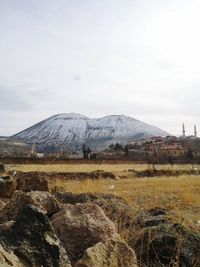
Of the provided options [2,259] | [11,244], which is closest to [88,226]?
[11,244]

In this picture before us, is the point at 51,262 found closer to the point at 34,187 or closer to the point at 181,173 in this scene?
the point at 34,187

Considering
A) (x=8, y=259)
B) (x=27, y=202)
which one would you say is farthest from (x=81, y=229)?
(x=8, y=259)

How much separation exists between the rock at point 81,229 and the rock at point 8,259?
1241 millimetres

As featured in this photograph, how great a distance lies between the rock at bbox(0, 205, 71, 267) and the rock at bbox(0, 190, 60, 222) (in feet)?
6.06

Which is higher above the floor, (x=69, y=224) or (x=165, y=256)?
(x=69, y=224)

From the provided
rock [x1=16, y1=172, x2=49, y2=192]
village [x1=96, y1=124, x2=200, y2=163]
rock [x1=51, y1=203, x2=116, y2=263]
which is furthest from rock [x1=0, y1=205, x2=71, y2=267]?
village [x1=96, y1=124, x2=200, y2=163]

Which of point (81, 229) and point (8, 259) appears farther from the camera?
point (81, 229)

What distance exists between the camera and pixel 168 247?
6.18 meters

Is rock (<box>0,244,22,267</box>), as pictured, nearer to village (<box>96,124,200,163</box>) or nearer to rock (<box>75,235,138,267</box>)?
rock (<box>75,235,138,267</box>)

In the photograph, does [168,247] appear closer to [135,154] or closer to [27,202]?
[27,202]

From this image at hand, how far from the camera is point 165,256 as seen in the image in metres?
6.14

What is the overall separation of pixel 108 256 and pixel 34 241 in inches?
28.8

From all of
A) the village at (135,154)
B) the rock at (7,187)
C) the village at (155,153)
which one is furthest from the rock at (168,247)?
the village at (155,153)

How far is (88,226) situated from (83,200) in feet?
20.0
